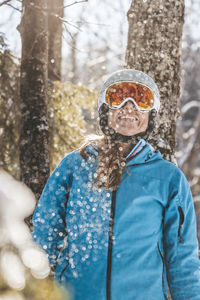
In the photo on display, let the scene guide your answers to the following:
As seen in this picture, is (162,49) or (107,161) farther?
(162,49)

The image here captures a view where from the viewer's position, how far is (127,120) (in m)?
2.38

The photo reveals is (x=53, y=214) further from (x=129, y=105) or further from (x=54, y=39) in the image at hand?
(x=54, y=39)

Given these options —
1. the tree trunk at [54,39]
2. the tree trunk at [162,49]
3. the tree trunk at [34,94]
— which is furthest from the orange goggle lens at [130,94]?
the tree trunk at [54,39]

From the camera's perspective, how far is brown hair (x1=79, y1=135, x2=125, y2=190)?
2.12 m

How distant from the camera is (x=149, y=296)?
78.6 inches

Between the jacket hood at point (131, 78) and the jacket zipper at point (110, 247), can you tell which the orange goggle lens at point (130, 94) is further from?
the jacket zipper at point (110, 247)

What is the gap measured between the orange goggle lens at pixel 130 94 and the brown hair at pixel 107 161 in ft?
1.07

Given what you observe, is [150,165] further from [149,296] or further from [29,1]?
[29,1]

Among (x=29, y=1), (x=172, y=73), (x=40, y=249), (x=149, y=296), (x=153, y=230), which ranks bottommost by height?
(x=149, y=296)

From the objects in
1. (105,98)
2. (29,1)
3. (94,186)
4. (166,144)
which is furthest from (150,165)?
(29,1)

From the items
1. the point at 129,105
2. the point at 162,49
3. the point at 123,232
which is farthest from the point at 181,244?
the point at 162,49

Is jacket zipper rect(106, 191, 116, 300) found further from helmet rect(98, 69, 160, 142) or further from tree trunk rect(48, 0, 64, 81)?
tree trunk rect(48, 0, 64, 81)

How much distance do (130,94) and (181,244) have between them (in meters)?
1.21

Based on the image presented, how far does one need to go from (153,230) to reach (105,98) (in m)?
1.13
